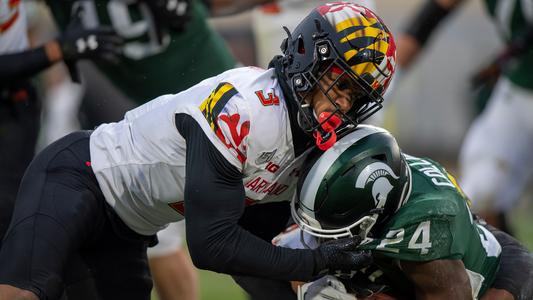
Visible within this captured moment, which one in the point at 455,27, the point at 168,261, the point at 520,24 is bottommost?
the point at 455,27

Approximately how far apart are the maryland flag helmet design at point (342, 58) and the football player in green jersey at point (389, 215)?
14 centimetres

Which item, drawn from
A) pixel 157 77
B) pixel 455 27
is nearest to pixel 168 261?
pixel 157 77

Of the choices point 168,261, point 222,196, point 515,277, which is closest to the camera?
point 222,196

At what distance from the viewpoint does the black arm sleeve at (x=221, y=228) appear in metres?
3.37

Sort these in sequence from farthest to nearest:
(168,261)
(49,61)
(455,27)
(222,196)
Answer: (455,27) < (168,261) < (49,61) < (222,196)

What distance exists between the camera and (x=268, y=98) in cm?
350

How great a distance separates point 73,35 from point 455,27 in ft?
19.8

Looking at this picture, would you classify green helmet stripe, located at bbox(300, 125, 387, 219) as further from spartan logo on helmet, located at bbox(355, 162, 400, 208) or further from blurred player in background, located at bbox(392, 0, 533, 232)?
blurred player in background, located at bbox(392, 0, 533, 232)

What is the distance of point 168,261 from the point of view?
17.6 ft

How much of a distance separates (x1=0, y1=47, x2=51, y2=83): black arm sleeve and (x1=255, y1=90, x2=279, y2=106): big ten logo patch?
1773 millimetres

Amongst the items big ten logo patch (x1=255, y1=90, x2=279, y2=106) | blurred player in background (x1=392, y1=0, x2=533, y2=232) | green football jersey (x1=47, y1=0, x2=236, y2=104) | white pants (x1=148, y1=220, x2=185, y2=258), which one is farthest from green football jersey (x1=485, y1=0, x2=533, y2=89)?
big ten logo patch (x1=255, y1=90, x2=279, y2=106)

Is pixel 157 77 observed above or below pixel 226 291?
above

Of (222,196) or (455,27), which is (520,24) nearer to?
(222,196)

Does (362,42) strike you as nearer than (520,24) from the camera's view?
Yes
